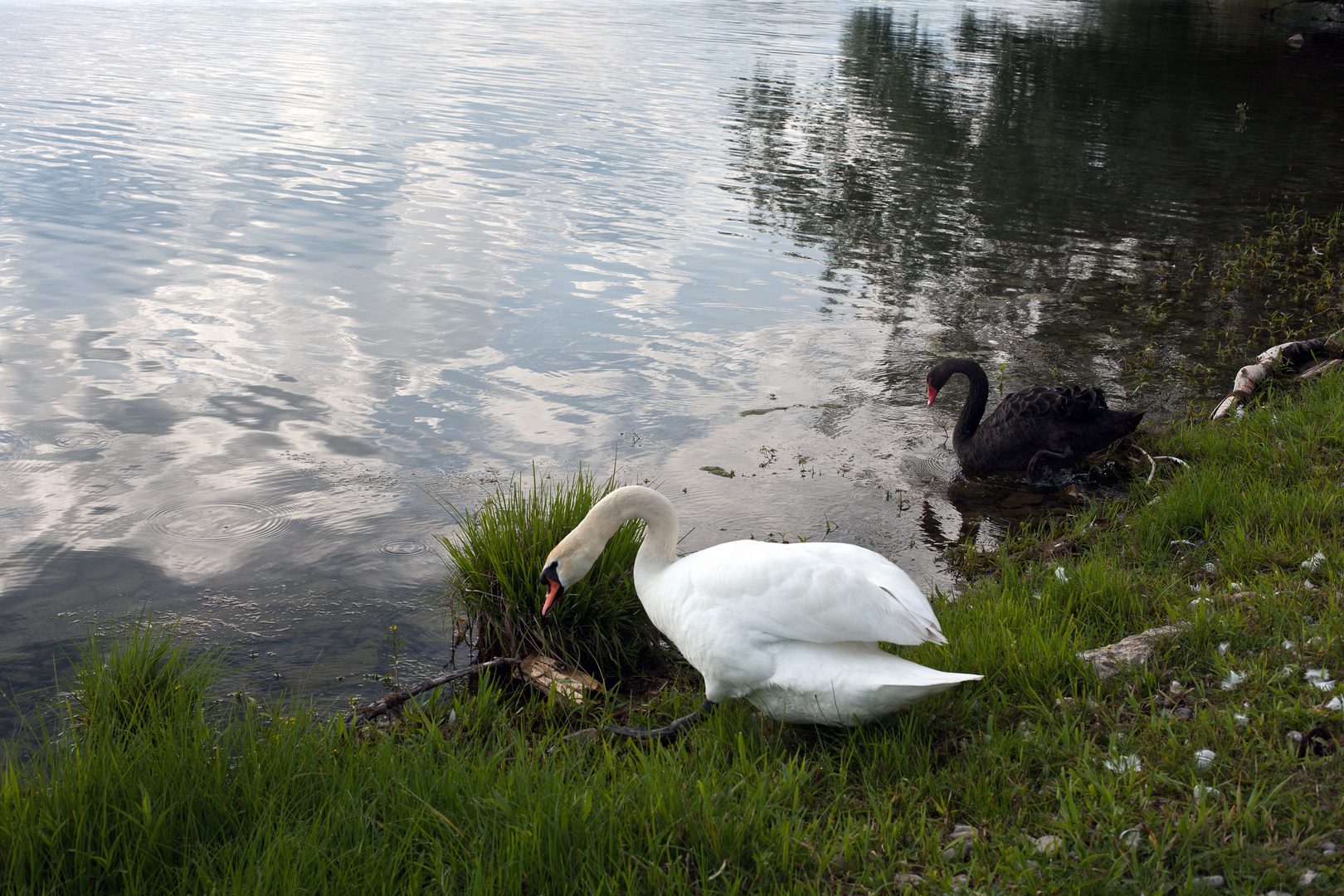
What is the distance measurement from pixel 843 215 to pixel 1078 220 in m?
3.83

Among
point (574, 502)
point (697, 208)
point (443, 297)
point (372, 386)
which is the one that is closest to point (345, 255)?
point (443, 297)

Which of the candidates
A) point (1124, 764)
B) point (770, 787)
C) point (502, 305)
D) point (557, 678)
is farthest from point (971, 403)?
point (502, 305)

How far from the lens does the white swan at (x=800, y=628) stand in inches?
141

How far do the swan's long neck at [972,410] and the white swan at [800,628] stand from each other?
431 centimetres

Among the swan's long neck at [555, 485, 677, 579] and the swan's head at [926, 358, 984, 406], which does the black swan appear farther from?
the swan's long neck at [555, 485, 677, 579]

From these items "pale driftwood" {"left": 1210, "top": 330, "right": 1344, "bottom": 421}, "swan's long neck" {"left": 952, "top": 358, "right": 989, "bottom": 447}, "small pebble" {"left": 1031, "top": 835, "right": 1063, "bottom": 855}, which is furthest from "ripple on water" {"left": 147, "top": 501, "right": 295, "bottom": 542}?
"pale driftwood" {"left": 1210, "top": 330, "right": 1344, "bottom": 421}

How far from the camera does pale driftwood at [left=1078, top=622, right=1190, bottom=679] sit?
4031 mm

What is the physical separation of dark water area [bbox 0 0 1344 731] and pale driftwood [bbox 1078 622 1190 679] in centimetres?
221

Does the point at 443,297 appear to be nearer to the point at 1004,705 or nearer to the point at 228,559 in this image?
the point at 228,559

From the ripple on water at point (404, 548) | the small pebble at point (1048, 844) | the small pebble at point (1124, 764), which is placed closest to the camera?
the small pebble at point (1048, 844)

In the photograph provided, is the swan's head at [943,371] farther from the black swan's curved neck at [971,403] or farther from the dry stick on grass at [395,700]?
the dry stick on grass at [395,700]

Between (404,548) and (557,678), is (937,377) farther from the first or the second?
(557,678)

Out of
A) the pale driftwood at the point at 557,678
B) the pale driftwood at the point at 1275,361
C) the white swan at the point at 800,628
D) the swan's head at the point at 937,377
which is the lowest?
the pale driftwood at the point at 557,678

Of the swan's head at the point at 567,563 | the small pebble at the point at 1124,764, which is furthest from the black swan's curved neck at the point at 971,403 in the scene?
the small pebble at the point at 1124,764
